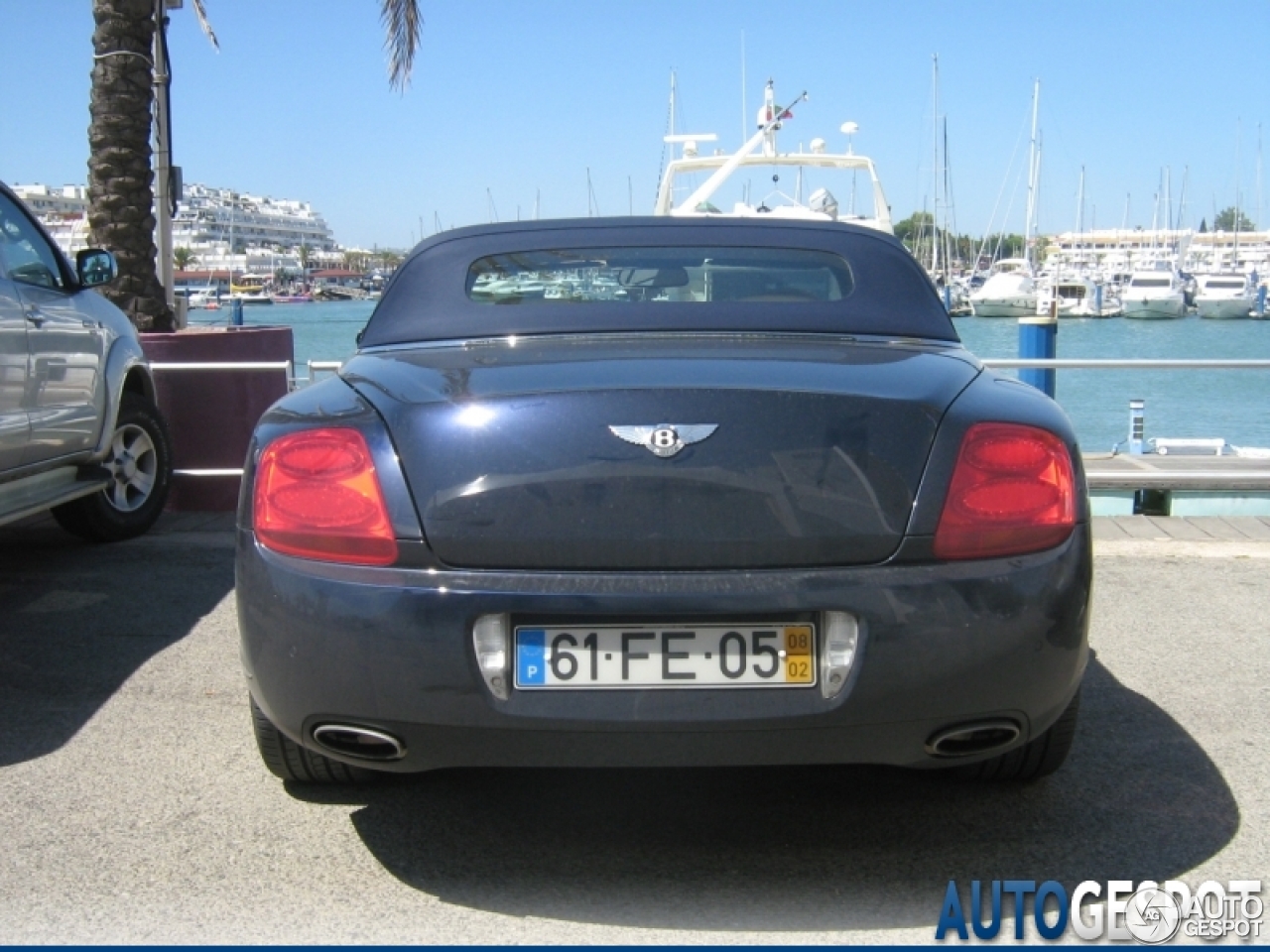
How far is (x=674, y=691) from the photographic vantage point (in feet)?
9.12

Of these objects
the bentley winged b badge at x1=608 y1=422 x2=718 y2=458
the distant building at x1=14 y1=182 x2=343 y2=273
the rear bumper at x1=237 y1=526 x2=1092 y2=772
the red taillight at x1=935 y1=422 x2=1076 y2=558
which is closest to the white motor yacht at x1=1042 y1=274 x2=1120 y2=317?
the distant building at x1=14 y1=182 x2=343 y2=273

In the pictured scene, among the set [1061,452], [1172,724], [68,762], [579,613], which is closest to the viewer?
[579,613]

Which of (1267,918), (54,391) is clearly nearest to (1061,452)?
(1267,918)

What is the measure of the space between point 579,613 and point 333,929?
805 mm

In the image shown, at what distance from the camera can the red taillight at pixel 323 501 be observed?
9.43 feet

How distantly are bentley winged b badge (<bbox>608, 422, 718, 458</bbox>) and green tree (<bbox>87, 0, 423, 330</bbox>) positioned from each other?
25.8ft

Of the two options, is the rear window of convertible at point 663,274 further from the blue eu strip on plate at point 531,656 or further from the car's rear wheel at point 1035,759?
the blue eu strip on plate at point 531,656

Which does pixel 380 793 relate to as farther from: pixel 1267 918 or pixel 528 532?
pixel 1267 918

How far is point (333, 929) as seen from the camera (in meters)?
2.83

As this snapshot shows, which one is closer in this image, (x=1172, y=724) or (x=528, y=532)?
(x=528, y=532)

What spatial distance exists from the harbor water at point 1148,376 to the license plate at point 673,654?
14.7 feet

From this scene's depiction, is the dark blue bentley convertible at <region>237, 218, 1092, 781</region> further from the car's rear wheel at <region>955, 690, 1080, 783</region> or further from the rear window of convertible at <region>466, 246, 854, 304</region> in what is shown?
the rear window of convertible at <region>466, 246, 854, 304</region>

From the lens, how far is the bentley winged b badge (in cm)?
281

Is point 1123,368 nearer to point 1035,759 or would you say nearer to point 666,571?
point 1035,759
